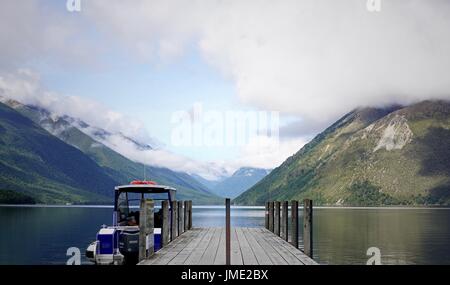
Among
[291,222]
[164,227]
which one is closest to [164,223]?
[164,227]

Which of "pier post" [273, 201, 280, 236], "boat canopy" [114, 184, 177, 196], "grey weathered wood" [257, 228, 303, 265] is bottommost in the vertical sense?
"grey weathered wood" [257, 228, 303, 265]

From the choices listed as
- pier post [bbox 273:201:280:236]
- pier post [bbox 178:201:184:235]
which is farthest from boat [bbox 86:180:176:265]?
pier post [bbox 273:201:280:236]

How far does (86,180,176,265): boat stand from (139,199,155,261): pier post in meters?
2.30

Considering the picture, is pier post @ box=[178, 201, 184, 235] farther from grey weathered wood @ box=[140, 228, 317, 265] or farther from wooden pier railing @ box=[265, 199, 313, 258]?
grey weathered wood @ box=[140, 228, 317, 265]

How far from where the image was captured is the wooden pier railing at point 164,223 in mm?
17250

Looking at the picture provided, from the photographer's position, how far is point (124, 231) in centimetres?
2230

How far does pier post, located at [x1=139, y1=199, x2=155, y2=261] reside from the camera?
16.9 m

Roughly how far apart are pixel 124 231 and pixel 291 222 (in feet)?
21.0

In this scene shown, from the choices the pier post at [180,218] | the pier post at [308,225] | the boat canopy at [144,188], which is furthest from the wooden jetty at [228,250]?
the boat canopy at [144,188]

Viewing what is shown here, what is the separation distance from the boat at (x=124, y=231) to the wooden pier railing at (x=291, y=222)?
500 centimetres

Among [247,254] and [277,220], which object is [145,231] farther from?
[277,220]
